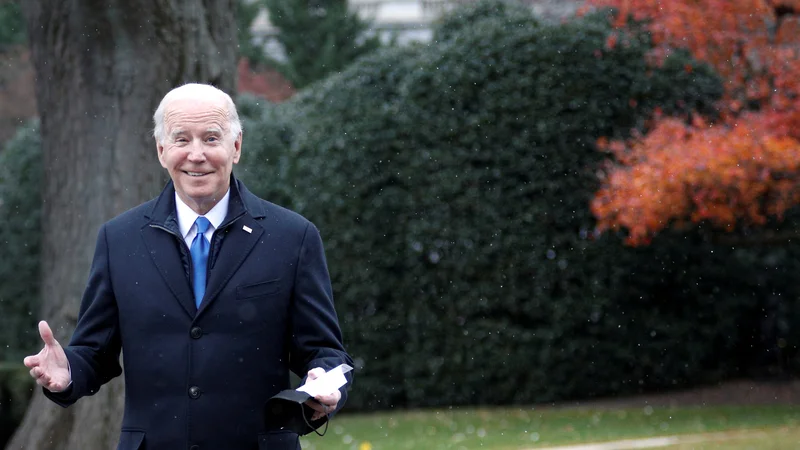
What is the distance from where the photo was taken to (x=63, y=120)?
763 centimetres

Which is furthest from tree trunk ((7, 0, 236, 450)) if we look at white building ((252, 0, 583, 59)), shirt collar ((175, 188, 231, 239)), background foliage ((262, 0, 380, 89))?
white building ((252, 0, 583, 59))

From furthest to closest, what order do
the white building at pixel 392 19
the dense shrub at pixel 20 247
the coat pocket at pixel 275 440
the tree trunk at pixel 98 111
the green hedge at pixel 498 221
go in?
the white building at pixel 392 19, the dense shrub at pixel 20 247, the green hedge at pixel 498 221, the tree trunk at pixel 98 111, the coat pocket at pixel 275 440

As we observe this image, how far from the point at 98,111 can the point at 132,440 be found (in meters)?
4.45

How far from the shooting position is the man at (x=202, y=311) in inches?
131

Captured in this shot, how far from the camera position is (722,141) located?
10266 millimetres

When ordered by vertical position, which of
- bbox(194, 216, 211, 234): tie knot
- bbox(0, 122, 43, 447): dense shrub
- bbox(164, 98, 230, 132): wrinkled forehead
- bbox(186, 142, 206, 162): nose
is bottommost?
bbox(0, 122, 43, 447): dense shrub

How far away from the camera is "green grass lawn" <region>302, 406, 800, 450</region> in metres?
10.1

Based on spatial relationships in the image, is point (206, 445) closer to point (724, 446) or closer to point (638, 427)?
point (724, 446)

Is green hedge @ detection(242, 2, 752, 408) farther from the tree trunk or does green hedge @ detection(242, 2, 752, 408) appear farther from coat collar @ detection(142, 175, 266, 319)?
coat collar @ detection(142, 175, 266, 319)

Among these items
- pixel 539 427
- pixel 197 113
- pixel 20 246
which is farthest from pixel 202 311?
pixel 20 246

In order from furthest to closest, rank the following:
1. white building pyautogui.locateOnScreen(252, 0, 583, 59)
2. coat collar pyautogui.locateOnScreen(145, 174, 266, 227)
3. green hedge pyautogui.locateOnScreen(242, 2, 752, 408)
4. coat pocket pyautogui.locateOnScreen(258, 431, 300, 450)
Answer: white building pyautogui.locateOnScreen(252, 0, 583, 59), green hedge pyautogui.locateOnScreen(242, 2, 752, 408), coat collar pyautogui.locateOnScreen(145, 174, 266, 227), coat pocket pyautogui.locateOnScreen(258, 431, 300, 450)

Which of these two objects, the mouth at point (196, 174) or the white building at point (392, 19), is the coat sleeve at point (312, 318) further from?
the white building at point (392, 19)

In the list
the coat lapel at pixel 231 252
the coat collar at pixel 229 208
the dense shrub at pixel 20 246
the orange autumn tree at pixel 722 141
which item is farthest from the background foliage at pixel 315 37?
the coat lapel at pixel 231 252

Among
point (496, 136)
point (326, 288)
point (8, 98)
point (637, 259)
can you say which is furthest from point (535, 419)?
point (8, 98)
